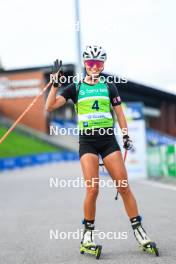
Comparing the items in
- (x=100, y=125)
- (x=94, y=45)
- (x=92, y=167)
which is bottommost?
(x=92, y=167)

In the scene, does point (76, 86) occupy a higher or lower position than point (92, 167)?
higher

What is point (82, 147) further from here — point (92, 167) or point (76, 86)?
point (76, 86)

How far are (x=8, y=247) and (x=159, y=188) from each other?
342 inches

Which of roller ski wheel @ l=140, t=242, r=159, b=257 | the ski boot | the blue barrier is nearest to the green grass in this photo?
the blue barrier

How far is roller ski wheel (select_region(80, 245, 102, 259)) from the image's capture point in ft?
18.6

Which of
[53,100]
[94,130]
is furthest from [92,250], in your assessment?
[53,100]

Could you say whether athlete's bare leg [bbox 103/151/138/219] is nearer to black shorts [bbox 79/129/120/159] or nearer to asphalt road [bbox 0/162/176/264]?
black shorts [bbox 79/129/120/159]

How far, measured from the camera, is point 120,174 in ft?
19.2

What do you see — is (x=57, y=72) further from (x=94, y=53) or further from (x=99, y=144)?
(x=99, y=144)

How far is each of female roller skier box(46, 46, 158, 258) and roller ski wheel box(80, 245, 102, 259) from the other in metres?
0.01

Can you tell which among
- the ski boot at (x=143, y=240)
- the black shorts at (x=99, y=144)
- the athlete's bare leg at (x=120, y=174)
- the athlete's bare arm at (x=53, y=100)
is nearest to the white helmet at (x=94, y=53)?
the athlete's bare arm at (x=53, y=100)

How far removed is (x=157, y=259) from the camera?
5391mm


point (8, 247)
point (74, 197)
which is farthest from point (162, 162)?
point (8, 247)

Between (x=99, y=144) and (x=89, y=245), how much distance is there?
110cm
